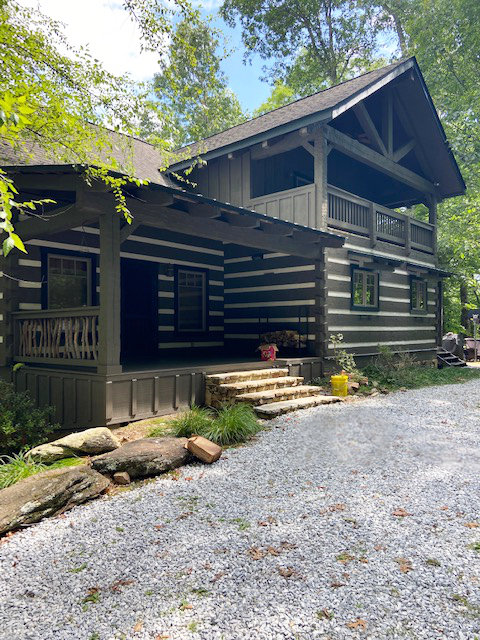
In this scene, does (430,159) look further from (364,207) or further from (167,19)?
(167,19)

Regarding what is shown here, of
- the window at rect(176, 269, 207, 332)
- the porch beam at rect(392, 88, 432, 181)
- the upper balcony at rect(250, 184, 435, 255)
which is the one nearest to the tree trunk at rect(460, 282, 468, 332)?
the porch beam at rect(392, 88, 432, 181)

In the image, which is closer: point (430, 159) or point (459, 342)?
point (430, 159)

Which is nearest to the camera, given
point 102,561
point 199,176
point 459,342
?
point 102,561

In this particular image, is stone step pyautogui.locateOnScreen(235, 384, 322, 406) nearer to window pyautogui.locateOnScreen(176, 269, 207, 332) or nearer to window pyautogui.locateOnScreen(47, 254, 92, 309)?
window pyautogui.locateOnScreen(176, 269, 207, 332)

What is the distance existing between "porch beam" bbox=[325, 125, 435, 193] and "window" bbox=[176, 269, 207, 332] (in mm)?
4765

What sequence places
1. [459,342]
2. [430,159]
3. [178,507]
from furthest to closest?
1. [459,342]
2. [430,159]
3. [178,507]

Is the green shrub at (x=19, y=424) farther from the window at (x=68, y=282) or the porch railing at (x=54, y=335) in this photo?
the window at (x=68, y=282)

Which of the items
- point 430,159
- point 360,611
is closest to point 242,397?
point 360,611

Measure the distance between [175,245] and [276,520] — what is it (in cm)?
828

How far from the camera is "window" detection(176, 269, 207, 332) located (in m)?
11.0

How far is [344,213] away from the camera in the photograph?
11.4m

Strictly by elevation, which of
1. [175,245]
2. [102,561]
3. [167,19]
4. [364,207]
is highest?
[167,19]

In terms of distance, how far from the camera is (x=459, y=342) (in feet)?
55.2

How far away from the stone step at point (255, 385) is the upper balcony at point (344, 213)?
3942mm
